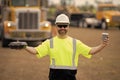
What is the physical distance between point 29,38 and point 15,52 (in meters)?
1.65

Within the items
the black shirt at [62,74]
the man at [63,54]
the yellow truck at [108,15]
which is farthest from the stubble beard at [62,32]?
the yellow truck at [108,15]

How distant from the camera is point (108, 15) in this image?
3516 centimetres

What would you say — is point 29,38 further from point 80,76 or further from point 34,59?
point 80,76

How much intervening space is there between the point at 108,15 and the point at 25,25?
1775 centimetres

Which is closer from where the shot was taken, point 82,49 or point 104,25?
point 82,49

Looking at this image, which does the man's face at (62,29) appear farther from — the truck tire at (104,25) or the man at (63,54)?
the truck tire at (104,25)

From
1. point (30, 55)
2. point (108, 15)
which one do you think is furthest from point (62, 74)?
point (108, 15)

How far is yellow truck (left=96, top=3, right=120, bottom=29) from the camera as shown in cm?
3478

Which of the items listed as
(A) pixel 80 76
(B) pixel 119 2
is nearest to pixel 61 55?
(A) pixel 80 76

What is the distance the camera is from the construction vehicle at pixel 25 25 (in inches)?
714

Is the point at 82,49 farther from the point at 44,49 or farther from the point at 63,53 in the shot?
the point at 44,49

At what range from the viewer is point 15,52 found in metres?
16.7

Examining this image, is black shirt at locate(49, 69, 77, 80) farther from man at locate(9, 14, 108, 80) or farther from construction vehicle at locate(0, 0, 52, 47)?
construction vehicle at locate(0, 0, 52, 47)

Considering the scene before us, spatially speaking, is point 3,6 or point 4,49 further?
point 3,6
